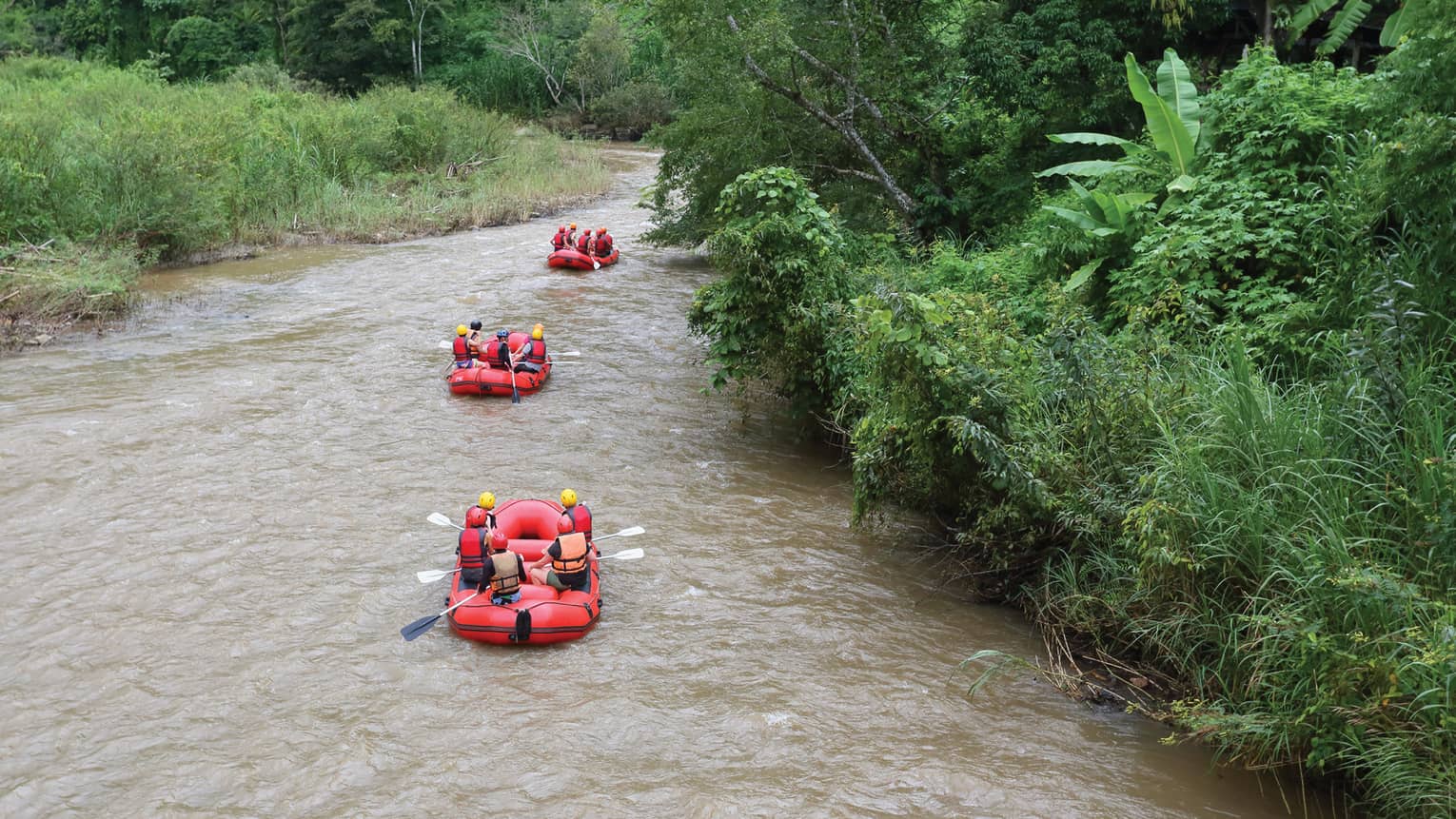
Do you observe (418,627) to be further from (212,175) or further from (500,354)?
(212,175)

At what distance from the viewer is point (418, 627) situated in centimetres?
657

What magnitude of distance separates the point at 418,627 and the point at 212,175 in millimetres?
13912

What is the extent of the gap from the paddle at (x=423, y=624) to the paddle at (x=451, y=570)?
0.29 meters

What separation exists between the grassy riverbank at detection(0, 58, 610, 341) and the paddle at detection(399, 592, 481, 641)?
905cm

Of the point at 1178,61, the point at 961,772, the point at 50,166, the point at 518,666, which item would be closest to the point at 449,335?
the point at 50,166

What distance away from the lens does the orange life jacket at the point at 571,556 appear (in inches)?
271

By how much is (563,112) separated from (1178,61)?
1374 inches

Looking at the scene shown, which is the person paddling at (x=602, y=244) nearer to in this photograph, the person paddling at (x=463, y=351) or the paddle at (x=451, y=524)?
the person paddling at (x=463, y=351)

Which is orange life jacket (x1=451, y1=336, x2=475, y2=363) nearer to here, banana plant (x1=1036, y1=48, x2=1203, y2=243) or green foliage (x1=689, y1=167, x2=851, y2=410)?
green foliage (x1=689, y1=167, x2=851, y2=410)

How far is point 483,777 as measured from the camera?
536 cm

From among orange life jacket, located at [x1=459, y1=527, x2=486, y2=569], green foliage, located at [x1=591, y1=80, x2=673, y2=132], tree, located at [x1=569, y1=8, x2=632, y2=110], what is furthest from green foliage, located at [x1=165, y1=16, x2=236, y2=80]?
orange life jacket, located at [x1=459, y1=527, x2=486, y2=569]

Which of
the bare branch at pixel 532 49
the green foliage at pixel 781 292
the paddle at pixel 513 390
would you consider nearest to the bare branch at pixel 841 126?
the green foliage at pixel 781 292

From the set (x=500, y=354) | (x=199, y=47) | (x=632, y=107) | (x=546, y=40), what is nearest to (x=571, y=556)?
(x=500, y=354)

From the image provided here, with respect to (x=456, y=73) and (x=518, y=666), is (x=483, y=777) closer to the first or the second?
(x=518, y=666)
